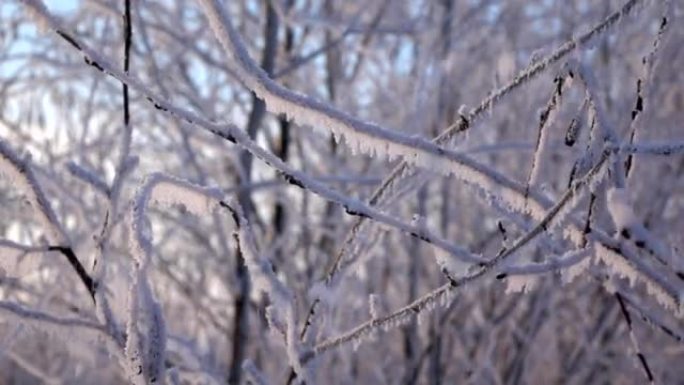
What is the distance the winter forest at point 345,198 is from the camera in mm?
1067

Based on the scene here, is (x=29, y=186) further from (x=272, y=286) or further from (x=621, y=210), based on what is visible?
(x=621, y=210)

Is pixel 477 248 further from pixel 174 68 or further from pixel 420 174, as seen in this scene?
pixel 420 174

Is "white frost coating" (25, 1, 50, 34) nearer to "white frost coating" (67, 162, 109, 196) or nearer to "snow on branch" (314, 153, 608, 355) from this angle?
"white frost coating" (67, 162, 109, 196)

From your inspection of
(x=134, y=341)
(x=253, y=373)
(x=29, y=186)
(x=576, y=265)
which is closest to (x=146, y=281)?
(x=134, y=341)

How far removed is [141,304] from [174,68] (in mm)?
2692

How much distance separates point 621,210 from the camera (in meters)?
0.99

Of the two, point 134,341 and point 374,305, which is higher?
point 374,305

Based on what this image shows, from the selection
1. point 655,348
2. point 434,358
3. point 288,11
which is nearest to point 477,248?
point 434,358

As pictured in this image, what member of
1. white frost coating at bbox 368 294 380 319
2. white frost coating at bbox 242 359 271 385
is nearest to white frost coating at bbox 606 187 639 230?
white frost coating at bbox 368 294 380 319

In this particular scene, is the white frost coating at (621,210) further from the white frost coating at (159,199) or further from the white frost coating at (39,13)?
the white frost coating at (39,13)

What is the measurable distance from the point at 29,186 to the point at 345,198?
38cm

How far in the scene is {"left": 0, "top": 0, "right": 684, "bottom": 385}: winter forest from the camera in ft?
3.50

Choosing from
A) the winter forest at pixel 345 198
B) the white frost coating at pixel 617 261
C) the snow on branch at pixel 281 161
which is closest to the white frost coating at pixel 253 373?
the winter forest at pixel 345 198

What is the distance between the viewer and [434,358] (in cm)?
363
